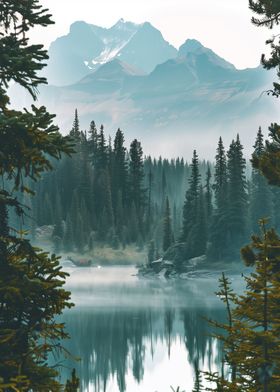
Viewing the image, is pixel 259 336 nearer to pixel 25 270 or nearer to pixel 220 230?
pixel 25 270

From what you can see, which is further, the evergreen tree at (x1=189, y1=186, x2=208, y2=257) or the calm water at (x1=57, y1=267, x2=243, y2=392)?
the evergreen tree at (x1=189, y1=186, x2=208, y2=257)

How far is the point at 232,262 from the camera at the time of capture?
108 meters

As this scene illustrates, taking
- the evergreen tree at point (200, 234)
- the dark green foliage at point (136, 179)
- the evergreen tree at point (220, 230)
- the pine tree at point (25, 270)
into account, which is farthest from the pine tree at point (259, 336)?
the dark green foliage at point (136, 179)

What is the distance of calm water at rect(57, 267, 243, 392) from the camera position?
52000mm

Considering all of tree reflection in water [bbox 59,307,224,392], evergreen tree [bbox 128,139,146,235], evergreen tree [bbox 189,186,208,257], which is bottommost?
tree reflection in water [bbox 59,307,224,392]

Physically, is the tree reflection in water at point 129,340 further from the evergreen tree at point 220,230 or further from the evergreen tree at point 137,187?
the evergreen tree at point 137,187

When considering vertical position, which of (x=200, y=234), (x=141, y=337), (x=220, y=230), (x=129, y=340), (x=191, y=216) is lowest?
(x=129, y=340)

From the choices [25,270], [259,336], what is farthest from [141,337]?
[259,336]

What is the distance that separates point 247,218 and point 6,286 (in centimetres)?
10756

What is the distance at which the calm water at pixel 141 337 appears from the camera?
52.0 metres

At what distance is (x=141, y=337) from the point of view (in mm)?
63250

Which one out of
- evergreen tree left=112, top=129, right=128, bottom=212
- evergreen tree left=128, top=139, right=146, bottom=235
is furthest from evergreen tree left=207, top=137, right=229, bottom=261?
evergreen tree left=112, top=129, right=128, bottom=212

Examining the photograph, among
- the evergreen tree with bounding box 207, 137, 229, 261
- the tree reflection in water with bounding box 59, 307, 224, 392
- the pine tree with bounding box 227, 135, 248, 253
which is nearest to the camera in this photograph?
the tree reflection in water with bounding box 59, 307, 224, 392

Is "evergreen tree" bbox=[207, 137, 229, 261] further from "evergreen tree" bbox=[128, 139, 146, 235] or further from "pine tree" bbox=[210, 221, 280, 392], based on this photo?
"pine tree" bbox=[210, 221, 280, 392]
